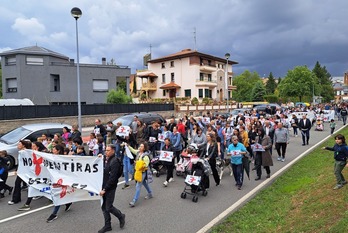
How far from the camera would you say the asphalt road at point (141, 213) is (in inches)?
239

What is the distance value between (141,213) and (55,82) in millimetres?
37077

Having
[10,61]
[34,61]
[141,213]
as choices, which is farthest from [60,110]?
[141,213]

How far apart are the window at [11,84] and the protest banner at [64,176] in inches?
1397

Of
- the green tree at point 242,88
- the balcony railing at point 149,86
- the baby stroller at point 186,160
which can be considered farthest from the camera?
the green tree at point 242,88

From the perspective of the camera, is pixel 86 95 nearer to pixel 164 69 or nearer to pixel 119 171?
pixel 164 69

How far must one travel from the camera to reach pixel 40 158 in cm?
730

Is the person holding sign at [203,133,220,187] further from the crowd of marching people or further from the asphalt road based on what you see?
the asphalt road

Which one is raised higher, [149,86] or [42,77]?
[149,86]

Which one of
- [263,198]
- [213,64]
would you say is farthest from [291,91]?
[263,198]

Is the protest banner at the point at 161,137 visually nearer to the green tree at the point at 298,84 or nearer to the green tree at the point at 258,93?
the green tree at the point at 298,84

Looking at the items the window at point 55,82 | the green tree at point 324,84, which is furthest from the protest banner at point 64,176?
the green tree at point 324,84

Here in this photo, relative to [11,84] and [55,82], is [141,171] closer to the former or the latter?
[55,82]

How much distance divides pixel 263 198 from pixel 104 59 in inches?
1853

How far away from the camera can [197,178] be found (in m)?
7.87
